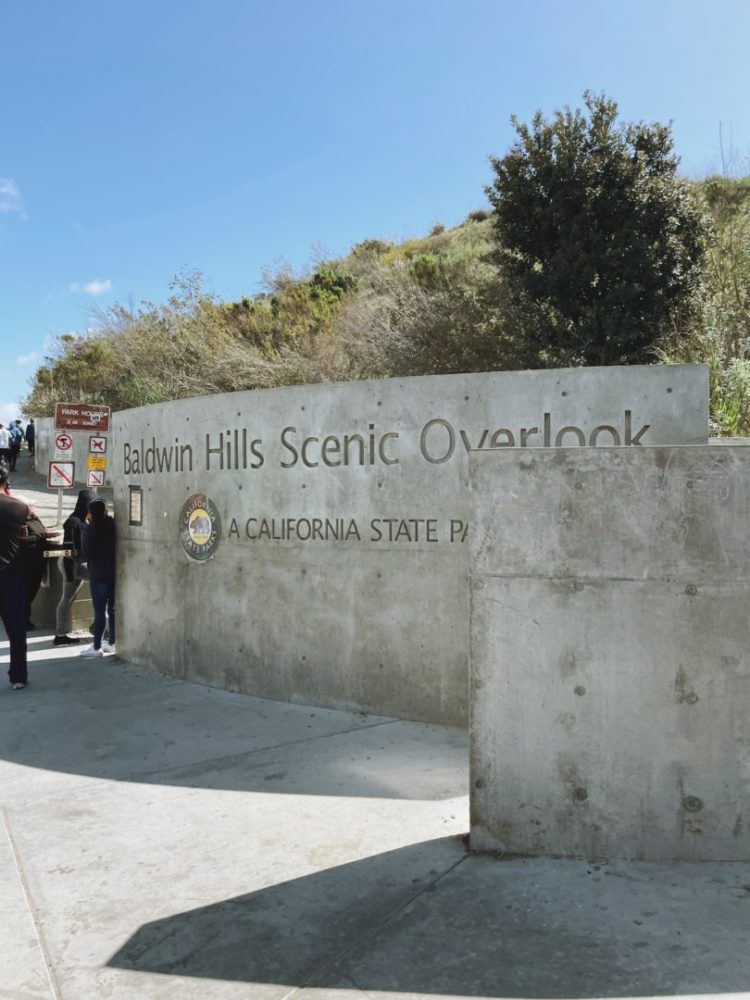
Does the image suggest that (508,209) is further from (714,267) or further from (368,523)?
(368,523)

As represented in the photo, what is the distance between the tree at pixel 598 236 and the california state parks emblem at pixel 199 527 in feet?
27.6

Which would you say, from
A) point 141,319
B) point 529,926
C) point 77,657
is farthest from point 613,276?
point 141,319

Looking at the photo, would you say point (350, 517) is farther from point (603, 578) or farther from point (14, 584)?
point (14, 584)

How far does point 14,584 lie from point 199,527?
5.31 ft

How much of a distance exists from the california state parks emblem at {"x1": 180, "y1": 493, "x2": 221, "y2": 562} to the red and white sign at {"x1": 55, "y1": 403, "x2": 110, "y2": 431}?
8.37m

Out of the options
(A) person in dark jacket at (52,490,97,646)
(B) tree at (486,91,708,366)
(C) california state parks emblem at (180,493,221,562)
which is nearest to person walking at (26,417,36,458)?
(B) tree at (486,91,708,366)

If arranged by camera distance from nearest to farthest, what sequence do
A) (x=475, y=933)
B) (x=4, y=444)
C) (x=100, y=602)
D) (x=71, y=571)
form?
(x=475, y=933), (x=100, y=602), (x=71, y=571), (x=4, y=444)

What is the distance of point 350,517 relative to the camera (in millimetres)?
5762

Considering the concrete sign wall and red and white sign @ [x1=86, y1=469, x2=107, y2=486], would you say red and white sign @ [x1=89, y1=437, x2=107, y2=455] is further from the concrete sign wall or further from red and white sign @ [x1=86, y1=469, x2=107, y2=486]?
the concrete sign wall

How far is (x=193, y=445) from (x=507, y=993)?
5268 millimetres

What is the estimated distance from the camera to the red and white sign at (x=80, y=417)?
14.3m

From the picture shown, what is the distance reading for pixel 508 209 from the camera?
14.8 metres

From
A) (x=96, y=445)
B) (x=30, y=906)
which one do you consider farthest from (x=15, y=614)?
(x=96, y=445)

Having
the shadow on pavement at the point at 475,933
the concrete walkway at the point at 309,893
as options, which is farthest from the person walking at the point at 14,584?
the shadow on pavement at the point at 475,933
